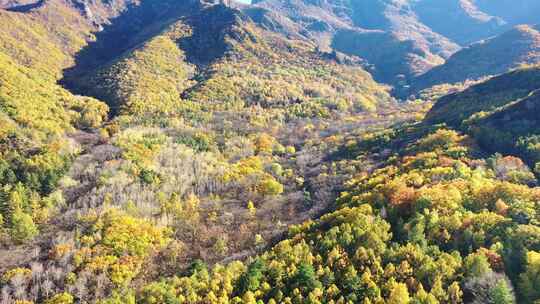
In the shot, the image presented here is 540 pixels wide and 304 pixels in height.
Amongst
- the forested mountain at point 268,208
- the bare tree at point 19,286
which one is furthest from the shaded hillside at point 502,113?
the bare tree at point 19,286

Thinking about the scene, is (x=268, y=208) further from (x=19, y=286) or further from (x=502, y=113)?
(x=502, y=113)

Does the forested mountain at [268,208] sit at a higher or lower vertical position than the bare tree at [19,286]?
higher

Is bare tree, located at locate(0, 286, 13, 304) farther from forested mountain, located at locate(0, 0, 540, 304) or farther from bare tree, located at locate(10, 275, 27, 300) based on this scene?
bare tree, located at locate(10, 275, 27, 300)

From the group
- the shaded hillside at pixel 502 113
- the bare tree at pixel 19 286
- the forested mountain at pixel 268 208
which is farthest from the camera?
the shaded hillside at pixel 502 113

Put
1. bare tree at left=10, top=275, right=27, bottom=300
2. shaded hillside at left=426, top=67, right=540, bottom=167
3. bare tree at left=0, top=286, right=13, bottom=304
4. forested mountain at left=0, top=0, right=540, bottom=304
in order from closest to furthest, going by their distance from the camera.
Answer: forested mountain at left=0, top=0, right=540, bottom=304 < bare tree at left=0, top=286, right=13, bottom=304 < bare tree at left=10, top=275, right=27, bottom=300 < shaded hillside at left=426, top=67, right=540, bottom=167

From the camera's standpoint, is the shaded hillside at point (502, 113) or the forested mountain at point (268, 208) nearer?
the forested mountain at point (268, 208)

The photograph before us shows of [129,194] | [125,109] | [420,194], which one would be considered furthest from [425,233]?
[125,109]

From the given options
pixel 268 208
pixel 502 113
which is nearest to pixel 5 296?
pixel 268 208

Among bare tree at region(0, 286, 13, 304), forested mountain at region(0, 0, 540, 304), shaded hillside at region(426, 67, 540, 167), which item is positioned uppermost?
shaded hillside at region(426, 67, 540, 167)

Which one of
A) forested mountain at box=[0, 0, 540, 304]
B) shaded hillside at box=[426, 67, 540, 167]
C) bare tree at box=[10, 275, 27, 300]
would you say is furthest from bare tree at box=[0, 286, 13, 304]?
shaded hillside at box=[426, 67, 540, 167]

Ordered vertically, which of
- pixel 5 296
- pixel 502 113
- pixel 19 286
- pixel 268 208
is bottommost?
pixel 5 296

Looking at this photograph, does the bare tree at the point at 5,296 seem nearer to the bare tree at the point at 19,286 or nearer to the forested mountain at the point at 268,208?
the forested mountain at the point at 268,208
